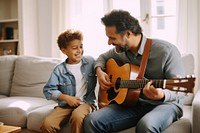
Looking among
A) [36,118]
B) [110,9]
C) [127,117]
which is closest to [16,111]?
[36,118]

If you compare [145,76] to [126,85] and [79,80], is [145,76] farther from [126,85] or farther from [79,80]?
[79,80]

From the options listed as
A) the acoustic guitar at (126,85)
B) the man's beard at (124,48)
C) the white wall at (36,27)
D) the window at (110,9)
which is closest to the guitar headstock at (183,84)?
the acoustic guitar at (126,85)

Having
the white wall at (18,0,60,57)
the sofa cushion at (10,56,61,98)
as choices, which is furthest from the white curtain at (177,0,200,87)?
the white wall at (18,0,60,57)

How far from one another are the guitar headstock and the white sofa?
0.53 feet

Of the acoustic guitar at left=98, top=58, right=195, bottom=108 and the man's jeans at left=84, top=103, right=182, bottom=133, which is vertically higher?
the acoustic guitar at left=98, top=58, right=195, bottom=108

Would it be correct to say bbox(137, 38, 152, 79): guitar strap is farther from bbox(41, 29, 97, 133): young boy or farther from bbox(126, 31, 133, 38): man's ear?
bbox(41, 29, 97, 133): young boy

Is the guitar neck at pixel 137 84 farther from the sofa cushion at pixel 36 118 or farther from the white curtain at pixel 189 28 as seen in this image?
the white curtain at pixel 189 28

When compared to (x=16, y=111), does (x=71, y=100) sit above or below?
above

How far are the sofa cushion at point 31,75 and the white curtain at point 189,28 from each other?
3.94 feet

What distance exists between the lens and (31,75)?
2.83 m

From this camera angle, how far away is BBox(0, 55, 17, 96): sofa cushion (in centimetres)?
297

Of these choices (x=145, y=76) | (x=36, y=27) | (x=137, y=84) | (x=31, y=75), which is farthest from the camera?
(x=36, y=27)

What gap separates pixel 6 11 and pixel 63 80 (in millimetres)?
2459

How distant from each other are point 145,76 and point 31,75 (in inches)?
55.0
